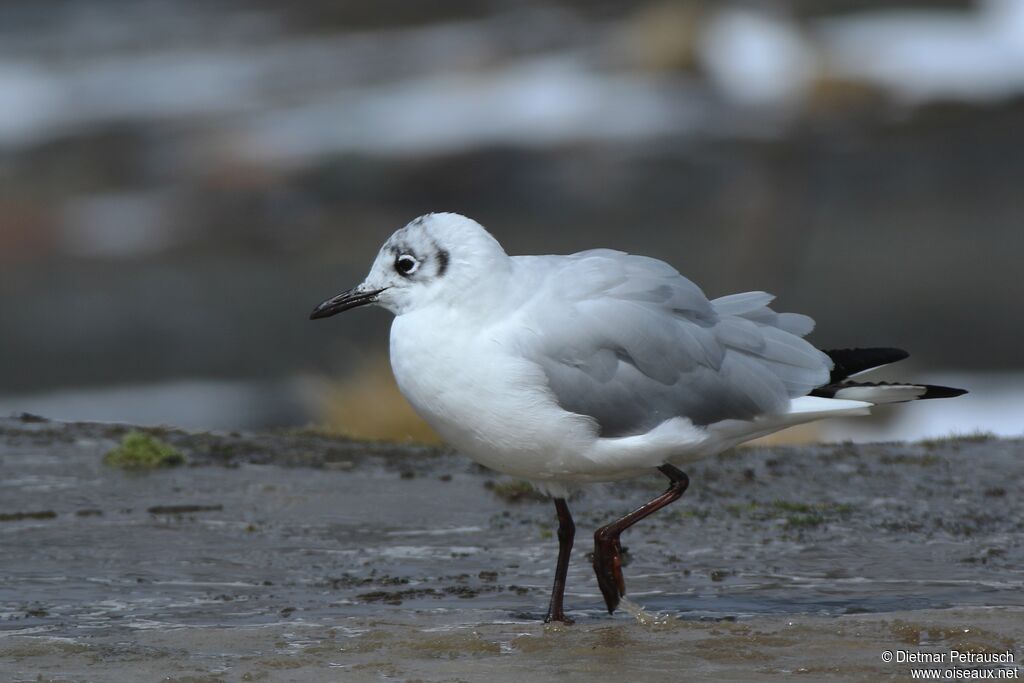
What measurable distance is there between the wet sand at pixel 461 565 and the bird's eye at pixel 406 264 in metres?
1.10

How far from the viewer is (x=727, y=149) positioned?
20281mm

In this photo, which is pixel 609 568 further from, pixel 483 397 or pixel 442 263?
pixel 442 263

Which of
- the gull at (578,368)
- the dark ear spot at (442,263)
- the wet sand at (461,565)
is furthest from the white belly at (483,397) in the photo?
the wet sand at (461,565)

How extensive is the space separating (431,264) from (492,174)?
15235 millimetres

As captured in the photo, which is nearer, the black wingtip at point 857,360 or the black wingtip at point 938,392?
the black wingtip at point 938,392

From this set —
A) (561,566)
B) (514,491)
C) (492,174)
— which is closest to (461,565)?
(561,566)

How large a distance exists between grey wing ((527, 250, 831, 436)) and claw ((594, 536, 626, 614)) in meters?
0.38

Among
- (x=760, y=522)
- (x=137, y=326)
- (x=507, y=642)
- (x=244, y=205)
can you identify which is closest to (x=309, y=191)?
(x=244, y=205)

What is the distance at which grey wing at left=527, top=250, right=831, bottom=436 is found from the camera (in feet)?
15.5

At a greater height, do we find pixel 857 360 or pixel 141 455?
pixel 857 360

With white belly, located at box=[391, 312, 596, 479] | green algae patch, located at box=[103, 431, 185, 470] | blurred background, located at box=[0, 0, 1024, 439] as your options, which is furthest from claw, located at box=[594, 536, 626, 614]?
blurred background, located at box=[0, 0, 1024, 439]

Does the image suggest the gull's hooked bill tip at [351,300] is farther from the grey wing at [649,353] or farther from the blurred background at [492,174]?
the blurred background at [492,174]

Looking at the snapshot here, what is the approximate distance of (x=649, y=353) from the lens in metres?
4.87

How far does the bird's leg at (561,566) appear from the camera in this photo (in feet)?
15.9
